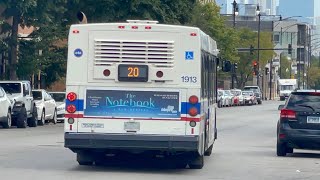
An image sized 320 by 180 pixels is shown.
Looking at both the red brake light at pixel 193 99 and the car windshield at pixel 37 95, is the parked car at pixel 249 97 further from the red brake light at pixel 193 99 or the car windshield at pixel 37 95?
the red brake light at pixel 193 99

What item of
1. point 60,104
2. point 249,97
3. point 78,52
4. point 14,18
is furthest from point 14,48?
point 249,97

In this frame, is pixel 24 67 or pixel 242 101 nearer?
pixel 24 67

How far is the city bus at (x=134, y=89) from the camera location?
1891cm

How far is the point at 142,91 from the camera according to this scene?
749 inches

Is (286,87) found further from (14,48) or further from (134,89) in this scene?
(134,89)

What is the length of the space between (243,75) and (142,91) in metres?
98.2

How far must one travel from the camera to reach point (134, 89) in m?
19.0

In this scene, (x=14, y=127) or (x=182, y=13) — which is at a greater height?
(x=182, y=13)

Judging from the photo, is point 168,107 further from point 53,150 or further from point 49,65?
point 49,65

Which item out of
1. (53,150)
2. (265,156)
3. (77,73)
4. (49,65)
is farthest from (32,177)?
(49,65)

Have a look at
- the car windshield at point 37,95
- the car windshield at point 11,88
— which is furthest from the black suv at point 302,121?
the car windshield at point 37,95

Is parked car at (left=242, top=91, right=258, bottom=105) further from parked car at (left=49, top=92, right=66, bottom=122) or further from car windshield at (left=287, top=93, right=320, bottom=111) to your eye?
car windshield at (left=287, top=93, right=320, bottom=111)

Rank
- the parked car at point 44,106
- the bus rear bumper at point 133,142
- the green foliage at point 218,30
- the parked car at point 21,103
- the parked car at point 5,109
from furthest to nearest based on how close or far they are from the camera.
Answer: the green foliage at point 218,30 → the parked car at point 44,106 → the parked car at point 21,103 → the parked car at point 5,109 → the bus rear bumper at point 133,142

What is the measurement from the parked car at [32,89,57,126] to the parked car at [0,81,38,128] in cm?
81
